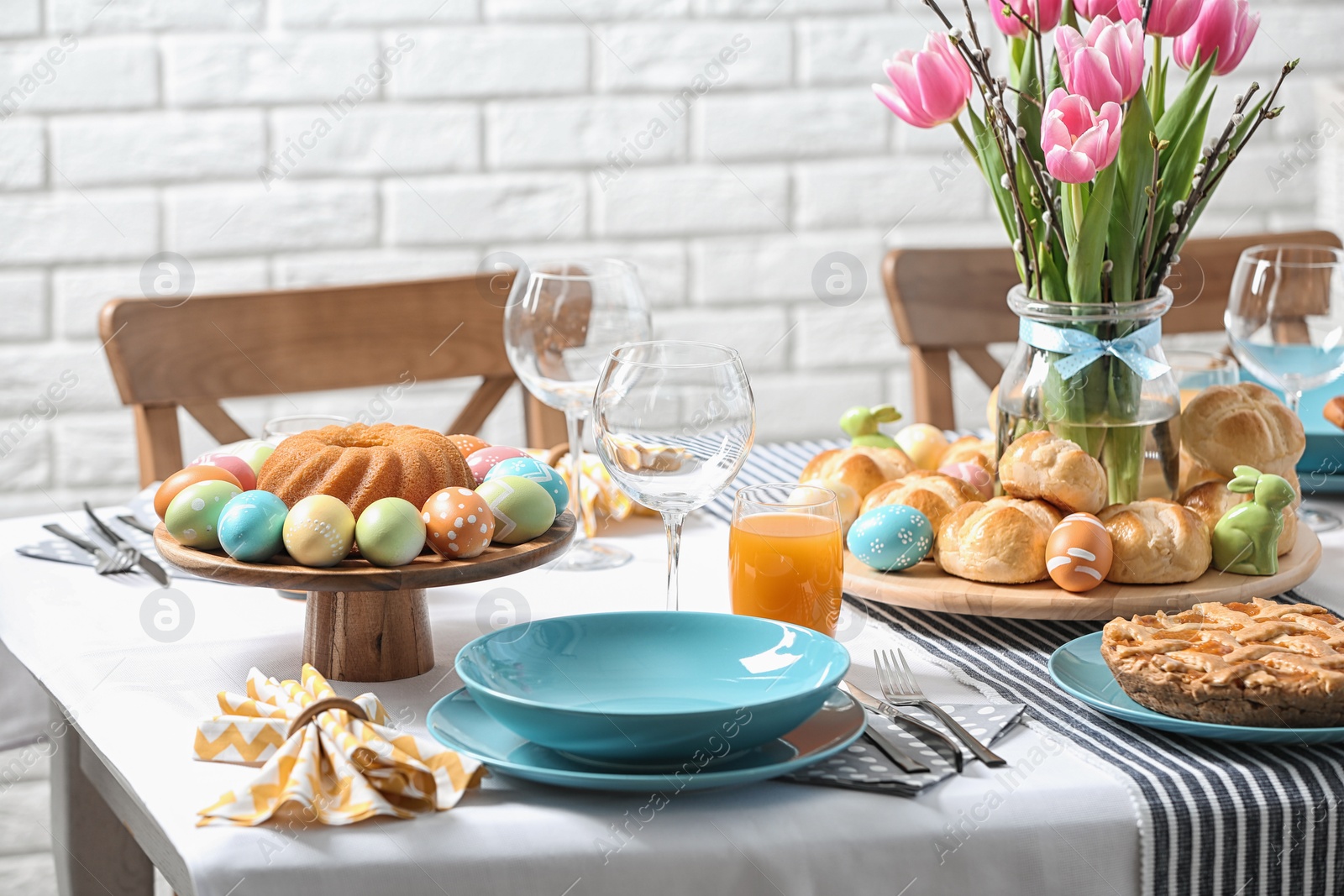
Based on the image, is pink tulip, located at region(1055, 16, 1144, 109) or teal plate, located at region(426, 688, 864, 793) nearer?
teal plate, located at region(426, 688, 864, 793)

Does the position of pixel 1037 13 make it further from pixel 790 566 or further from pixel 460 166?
pixel 460 166

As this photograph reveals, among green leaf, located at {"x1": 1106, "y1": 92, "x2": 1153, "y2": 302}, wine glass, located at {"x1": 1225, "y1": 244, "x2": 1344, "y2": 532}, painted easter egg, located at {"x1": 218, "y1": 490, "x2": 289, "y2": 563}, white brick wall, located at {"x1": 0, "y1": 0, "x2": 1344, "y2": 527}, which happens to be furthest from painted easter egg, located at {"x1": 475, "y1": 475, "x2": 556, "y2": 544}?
white brick wall, located at {"x1": 0, "y1": 0, "x2": 1344, "y2": 527}

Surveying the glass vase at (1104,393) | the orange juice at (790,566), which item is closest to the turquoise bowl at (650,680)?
the orange juice at (790,566)

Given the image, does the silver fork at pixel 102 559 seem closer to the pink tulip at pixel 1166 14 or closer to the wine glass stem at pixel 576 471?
the wine glass stem at pixel 576 471

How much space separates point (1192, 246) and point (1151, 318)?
844 mm

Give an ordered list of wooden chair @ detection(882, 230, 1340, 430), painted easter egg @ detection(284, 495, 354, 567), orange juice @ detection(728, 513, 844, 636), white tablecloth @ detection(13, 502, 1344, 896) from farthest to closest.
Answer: wooden chair @ detection(882, 230, 1340, 430) < orange juice @ detection(728, 513, 844, 636) < painted easter egg @ detection(284, 495, 354, 567) < white tablecloth @ detection(13, 502, 1344, 896)

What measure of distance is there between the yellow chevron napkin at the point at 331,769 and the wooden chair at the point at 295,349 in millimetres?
748

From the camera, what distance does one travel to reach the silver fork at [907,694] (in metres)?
0.67

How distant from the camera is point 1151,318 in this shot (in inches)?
36.9

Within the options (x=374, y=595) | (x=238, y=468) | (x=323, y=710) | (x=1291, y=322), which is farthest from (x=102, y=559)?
(x=1291, y=322)

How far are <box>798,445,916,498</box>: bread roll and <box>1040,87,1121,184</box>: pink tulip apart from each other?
0.90 ft

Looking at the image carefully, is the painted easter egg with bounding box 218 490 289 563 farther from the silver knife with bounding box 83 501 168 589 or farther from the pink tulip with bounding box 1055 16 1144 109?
the pink tulip with bounding box 1055 16 1144 109

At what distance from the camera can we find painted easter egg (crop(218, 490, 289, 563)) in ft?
2.40

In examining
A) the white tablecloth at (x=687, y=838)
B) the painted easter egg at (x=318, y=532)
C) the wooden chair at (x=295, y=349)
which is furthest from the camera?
the wooden chair at (x=295, y=349)
